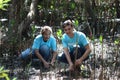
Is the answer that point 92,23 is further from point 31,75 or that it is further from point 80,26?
point 31,75

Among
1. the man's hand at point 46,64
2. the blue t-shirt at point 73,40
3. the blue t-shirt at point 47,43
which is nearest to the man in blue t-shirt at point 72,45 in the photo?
the blue t-shirt at point 73,40

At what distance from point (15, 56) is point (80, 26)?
3139mm

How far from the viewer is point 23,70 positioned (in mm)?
6512

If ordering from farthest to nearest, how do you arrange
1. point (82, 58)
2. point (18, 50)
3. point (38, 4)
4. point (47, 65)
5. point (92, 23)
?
point (38, 4), point (92, 23), point (18, 50), point (47, 65), point (82, 58)

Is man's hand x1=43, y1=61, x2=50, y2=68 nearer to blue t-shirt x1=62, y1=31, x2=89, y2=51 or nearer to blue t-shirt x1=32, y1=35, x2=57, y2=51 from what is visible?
blue t-shirt x1=32, y1=35, x2=57, y2=51

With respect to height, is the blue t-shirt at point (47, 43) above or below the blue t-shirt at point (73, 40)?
below

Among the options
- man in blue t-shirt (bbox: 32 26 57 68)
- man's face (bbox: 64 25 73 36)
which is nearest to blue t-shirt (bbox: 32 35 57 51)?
man in blue t-shirt (bbox: 32 26 57 68)

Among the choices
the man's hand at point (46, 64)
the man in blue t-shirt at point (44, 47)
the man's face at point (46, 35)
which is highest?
the man's face at point (46, 35)

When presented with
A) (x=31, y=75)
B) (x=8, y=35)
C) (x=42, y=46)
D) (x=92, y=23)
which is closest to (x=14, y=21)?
(x=8, y=35)

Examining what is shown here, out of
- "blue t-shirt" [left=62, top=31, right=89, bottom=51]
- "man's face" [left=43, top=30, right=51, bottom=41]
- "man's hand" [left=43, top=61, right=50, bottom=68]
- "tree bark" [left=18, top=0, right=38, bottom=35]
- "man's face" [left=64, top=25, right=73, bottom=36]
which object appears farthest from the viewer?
"tree bark" [left=18, top=0, right=38, bottom=35]

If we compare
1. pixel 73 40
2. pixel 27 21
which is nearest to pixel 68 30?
pixel 73 40

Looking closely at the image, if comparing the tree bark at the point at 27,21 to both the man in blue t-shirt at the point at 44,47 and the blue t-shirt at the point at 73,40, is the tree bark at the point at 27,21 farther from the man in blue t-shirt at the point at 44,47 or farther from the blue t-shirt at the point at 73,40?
the blue t-shirt at the point at 73,40

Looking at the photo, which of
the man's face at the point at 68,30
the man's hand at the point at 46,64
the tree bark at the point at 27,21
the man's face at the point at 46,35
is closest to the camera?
the man's face at the point at 68,30

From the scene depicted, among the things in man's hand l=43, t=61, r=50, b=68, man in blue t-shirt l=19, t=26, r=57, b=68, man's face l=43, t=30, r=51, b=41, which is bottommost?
man's hand l=43, t=61, r=50, b=68
